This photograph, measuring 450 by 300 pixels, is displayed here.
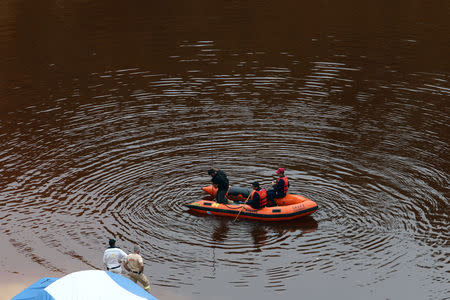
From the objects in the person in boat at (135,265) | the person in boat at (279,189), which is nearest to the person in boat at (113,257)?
the person in boat at (135,265)

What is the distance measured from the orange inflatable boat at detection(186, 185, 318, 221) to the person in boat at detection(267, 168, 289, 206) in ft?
0.58

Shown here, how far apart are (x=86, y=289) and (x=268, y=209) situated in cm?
773

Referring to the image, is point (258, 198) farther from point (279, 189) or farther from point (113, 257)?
point (113, 257)

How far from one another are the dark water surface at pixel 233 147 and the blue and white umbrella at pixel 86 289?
305 centimetres

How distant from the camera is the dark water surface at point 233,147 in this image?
50.5 ft

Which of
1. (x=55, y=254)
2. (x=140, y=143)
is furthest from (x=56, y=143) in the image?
(x=55, y=254)

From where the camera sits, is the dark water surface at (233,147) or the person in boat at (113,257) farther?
the dark water surface at (233,147)

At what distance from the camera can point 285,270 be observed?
15109 millimetres

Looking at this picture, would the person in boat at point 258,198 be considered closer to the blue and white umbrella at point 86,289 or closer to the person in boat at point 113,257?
the person in boat at point 113,257

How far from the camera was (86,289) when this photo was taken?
1105 cm

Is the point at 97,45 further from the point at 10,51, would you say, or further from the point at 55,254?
the point at 55,254

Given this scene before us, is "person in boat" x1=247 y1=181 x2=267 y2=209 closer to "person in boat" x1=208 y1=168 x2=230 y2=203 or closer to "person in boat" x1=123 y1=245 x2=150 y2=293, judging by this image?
"person in boat" x1=208 y1=168 x2=230 y2=203

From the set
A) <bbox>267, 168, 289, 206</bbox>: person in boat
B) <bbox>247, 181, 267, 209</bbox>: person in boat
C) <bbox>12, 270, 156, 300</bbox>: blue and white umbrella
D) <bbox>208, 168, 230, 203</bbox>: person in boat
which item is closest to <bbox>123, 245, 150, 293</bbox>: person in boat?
<bbox>12, 270, 156, 300</bbox>: blue and white umbrella

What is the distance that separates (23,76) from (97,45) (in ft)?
21.3
